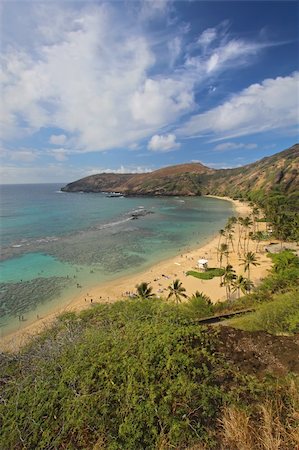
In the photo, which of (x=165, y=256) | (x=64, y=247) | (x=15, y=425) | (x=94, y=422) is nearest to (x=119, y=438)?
(x=94, y=422)

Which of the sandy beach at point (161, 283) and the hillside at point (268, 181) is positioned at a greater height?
the hillside at point (268, 181)

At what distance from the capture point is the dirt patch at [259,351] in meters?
9.72

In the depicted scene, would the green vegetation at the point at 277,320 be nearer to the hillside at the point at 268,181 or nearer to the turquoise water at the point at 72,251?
the turquoise water at the point at 72,251

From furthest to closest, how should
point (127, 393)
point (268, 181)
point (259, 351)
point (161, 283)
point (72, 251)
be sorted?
point (268, 181) < point (72, 251) < point (161, 283) < point (259, 351) < point (127, 393)

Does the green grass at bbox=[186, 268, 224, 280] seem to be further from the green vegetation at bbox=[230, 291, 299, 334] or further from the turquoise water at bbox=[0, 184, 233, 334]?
the green vegetation at bbox=[230, 291, 299, 334]

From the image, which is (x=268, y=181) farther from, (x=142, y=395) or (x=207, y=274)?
(x=142, y=395)

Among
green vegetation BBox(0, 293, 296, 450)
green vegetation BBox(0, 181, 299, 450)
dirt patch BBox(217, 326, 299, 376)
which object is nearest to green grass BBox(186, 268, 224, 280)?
dirt patch BBox(217, 326, 299, 376)

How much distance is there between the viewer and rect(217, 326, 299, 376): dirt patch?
31.9 ft

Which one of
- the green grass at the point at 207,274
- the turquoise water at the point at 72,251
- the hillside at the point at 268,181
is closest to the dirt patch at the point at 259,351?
the turquoise water at the point at 72,251

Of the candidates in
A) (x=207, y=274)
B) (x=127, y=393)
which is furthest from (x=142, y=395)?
(x=207, y=274)

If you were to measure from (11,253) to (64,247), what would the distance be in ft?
34.5

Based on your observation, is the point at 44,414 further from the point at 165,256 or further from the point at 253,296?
the point at 165,256

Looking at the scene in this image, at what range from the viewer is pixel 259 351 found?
10.6 metres

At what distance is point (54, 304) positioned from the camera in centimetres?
3097
